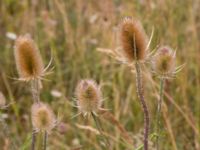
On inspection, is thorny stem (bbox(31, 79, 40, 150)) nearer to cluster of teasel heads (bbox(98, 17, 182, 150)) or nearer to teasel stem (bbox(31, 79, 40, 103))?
teasel stem (bbox(31, 79, 40, 103))

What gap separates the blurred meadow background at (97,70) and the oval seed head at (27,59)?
31.3 inches

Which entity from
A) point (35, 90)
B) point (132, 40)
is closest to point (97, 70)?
point (35, 90)

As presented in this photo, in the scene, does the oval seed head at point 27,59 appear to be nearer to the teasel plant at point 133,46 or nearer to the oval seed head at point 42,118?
the oval seed head at point 42,118

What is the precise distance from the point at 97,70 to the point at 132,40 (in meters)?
1.89

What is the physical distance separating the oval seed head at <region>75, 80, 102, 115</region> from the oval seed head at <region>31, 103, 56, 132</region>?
0.32ft

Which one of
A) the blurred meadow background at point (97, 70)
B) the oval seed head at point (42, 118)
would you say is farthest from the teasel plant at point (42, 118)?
the blurred meadow background at point (97, 70)

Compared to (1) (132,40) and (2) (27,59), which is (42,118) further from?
(1) (132,40)

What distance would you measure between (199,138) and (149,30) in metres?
1.14

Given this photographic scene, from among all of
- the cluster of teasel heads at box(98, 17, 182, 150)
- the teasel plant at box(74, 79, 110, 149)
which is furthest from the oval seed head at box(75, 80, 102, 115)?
the cluster of teasel heads at box(98, 17, 182, 150)

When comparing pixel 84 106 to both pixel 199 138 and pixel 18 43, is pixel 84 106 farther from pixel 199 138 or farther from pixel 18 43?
pixel 199 138

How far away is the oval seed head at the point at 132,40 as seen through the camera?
131 centimetres

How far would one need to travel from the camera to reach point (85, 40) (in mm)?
3428

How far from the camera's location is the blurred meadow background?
102 inches

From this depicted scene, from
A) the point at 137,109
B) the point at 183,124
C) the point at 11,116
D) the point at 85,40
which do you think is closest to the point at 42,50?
the point at 85,40
